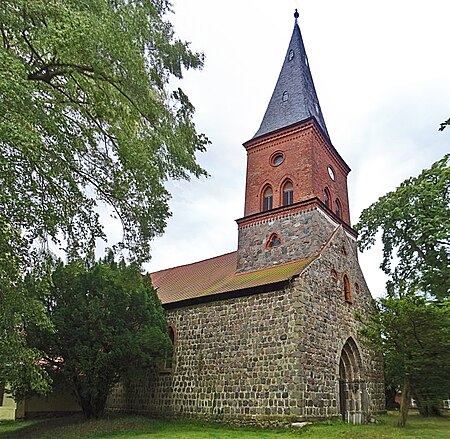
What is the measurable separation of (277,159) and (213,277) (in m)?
6.09

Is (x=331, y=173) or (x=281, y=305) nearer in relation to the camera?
(x=281, y=305)

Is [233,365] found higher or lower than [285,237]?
lower

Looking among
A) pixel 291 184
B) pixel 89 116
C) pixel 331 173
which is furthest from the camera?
pixel 331 173

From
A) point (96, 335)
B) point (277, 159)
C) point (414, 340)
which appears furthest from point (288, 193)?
point (96, 335)

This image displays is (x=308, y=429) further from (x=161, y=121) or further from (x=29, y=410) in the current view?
(x=29, y=410)

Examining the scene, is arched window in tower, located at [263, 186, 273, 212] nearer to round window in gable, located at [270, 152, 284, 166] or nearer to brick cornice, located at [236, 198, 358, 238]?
brick cornice, located at [236, 198, 358, 238]

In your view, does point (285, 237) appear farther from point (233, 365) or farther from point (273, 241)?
point (233, 365)


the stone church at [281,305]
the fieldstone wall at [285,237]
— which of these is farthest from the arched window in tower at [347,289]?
the fieldstone wall at [285,237]

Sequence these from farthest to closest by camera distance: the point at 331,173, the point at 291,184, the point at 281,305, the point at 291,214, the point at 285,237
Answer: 1. the point at 331,173
2. the point at 291,184
3. the point at 291,214
4. the point at 285,237
5. the point at 281,305

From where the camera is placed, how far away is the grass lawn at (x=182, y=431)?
11.7 meters

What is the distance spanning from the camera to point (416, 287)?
62.3ft

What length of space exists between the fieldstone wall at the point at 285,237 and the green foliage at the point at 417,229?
13.9 ft

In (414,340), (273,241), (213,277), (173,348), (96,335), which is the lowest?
(96,335)

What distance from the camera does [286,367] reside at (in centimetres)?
1368
